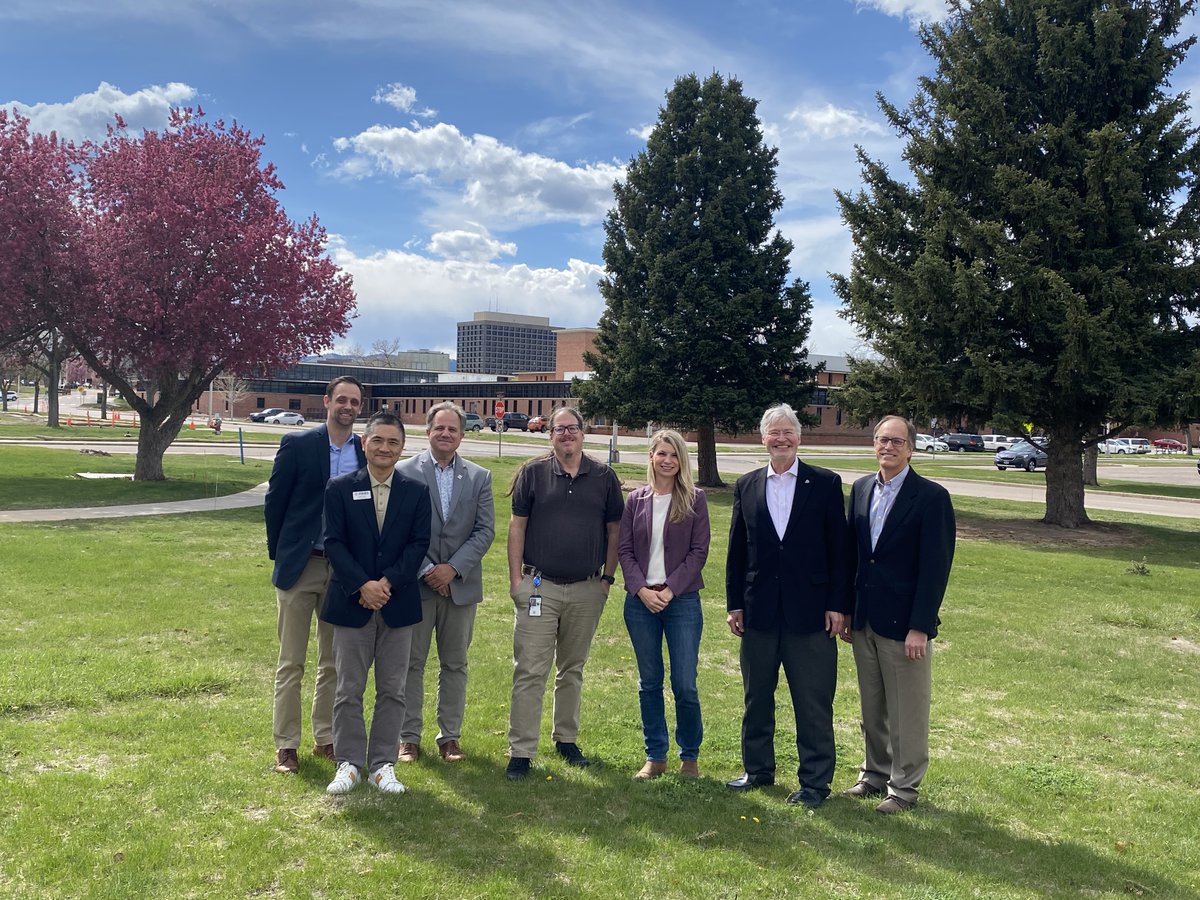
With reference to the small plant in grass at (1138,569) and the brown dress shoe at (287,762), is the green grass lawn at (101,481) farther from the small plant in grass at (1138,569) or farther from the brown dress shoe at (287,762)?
the small plant in grass at (1138,569)

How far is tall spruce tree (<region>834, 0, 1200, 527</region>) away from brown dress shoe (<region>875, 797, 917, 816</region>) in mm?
13619

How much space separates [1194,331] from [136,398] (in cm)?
2378

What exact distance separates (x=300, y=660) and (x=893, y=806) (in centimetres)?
340

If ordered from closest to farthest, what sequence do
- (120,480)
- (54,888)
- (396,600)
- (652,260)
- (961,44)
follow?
1. (54,888)
2. (396,600)
3. (961,44)
4. (120,480)
5. (652,260)

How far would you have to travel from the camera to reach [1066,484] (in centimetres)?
1866

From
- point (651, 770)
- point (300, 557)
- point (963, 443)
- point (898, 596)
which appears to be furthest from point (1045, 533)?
point (963, 443)

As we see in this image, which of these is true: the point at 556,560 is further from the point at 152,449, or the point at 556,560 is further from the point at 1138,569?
the point at 152,449

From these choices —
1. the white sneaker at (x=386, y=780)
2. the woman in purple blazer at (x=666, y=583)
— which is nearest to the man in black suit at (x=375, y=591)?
the white sneaker at (x=386, y=780)

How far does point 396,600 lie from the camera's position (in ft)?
15.6

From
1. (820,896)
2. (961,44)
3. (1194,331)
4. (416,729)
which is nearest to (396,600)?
(416,729)

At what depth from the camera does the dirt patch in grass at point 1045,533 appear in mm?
16594

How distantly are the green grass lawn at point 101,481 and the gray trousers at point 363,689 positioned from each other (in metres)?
14.9

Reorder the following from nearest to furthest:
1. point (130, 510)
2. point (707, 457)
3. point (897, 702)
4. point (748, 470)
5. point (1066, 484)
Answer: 1. point (897, 702)
2. point (130, 510)
3. point (1066, 484)
4. point (707, 457)
5. point (748, 470)

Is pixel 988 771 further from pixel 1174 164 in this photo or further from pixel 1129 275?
pixel 1174 164
